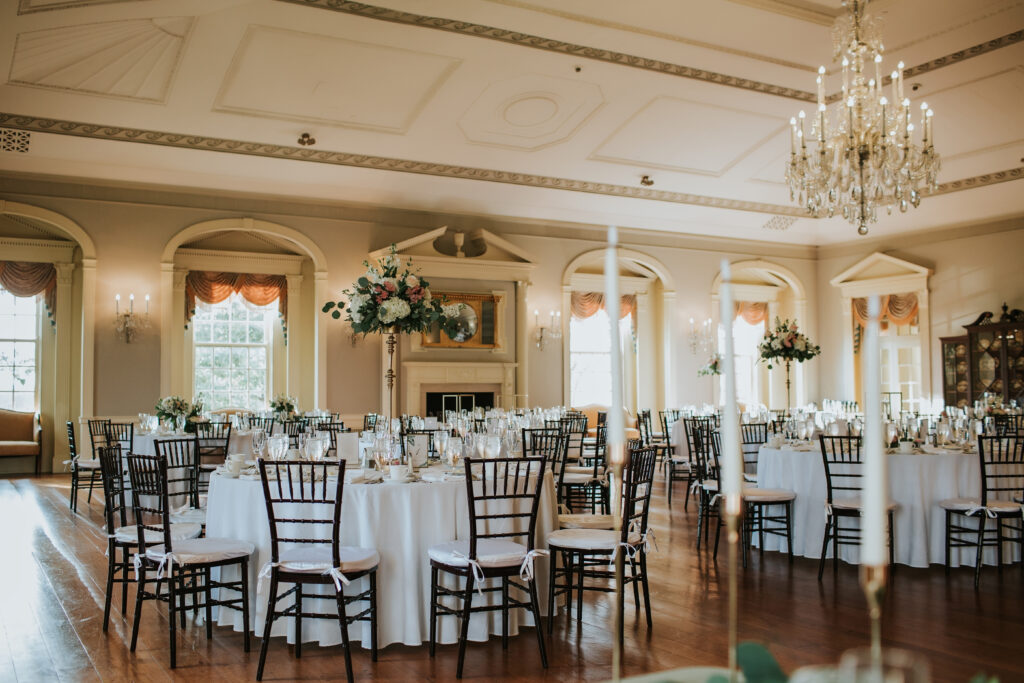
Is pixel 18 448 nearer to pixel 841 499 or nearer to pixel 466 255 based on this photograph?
pixel 466 255

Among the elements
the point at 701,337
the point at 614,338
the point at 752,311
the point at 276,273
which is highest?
the point at 276,273

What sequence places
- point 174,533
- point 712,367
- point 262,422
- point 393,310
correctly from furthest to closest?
1. point 712,367
2. point 262,422
3. point 393,310
4. point 174,533

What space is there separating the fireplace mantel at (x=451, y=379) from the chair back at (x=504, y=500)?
24.6 ft

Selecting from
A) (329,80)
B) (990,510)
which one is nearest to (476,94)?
(329,80)

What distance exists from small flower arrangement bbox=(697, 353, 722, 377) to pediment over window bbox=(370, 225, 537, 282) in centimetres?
351

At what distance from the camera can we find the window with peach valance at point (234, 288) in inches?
503

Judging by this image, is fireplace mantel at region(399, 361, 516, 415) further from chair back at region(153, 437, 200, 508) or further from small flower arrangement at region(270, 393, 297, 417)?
chair back at region(153, 437, 200, 508)

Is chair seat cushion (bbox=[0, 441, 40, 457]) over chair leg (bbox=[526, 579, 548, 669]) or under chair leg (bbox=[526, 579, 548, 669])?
over

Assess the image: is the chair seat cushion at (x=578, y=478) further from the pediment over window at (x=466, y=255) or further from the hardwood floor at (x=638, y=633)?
the pediment over window at (x=466, y=255)

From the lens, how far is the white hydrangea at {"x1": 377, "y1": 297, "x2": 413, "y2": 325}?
18.6 ft

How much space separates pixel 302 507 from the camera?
4.35m

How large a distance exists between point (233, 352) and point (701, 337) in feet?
26.6


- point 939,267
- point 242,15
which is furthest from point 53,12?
point 939,267

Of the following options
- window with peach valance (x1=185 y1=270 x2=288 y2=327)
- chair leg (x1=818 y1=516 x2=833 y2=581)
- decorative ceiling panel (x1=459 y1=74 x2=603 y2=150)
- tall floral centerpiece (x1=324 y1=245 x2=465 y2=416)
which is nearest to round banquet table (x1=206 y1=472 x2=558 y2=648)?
tall floral centerpiece (x1=324 y1=245 x2=465 y2=416)
